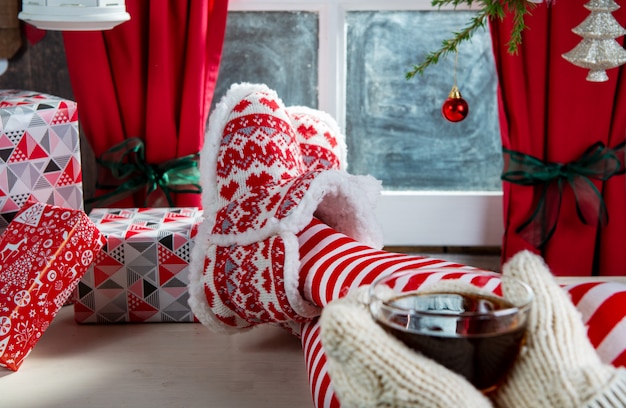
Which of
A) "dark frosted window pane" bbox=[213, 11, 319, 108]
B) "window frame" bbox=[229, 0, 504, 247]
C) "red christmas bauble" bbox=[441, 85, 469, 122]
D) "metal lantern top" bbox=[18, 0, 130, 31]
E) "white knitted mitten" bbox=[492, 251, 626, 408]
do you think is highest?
"metal lantern top" bbox=[18, 0, 130, 31]

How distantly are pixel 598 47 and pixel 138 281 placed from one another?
63cm

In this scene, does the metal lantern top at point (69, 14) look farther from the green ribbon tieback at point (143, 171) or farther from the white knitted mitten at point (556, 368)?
the white knitted mitten at point (556, 368)

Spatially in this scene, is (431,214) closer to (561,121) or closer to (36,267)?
(561,121)

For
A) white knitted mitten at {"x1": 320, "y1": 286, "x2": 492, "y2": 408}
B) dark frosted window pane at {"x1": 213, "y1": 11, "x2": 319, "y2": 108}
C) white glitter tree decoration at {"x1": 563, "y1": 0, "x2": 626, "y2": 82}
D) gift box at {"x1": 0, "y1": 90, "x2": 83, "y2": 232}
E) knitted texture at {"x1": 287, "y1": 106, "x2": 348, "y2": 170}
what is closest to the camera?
white knitted mitten at {"x1": 320, "y1": 286, "x2": 492, "y2": 408}

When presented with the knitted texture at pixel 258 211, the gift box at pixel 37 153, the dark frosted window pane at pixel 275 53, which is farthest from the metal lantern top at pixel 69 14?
the dark frosted window pane at pixel 275 53

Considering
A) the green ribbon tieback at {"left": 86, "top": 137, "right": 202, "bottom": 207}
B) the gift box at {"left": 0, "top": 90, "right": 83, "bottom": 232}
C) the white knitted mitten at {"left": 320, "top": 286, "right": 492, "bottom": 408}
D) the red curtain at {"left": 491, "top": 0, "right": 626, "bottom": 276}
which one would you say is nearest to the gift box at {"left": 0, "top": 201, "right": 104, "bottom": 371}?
the gift box at {"left": 0, "top": 90, "right": 83, "bottom": 232}

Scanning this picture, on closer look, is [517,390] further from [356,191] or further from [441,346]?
[356,191]

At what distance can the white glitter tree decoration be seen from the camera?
2.90ft

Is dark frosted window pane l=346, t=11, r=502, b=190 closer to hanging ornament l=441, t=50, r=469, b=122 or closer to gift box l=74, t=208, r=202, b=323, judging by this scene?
hanging ornament l=441, t=50, r=469, b=122

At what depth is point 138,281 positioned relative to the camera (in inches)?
42.4

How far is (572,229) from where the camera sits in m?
1.52

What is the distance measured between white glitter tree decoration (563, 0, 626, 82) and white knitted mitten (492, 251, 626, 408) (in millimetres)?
442

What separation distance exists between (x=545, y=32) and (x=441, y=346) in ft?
3.59

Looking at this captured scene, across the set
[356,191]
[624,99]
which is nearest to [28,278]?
[356,191]
